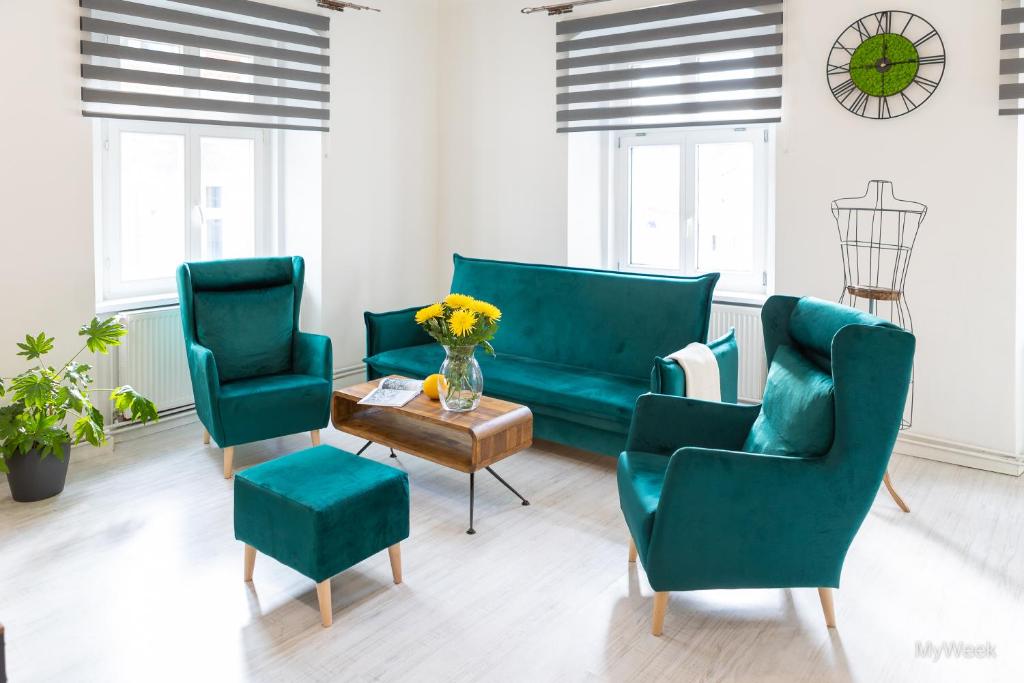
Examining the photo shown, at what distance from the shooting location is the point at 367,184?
17.7 ft

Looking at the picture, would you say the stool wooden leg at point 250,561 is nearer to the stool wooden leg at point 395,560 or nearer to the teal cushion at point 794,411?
the stool wooden leg at point 395,560

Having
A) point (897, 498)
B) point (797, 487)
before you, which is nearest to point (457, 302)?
point (797, 487)

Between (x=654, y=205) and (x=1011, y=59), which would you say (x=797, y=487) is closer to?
(x=1011, y=59)

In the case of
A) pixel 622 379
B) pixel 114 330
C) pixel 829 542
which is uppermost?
pixel 114 330

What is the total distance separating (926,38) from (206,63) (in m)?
3.69

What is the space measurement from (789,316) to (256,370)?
272 cm

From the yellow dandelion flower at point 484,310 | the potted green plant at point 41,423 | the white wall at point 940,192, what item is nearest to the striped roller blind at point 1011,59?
the white wall at point 940,192

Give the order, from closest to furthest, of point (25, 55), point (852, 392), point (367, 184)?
point (852, 392)
point (25, 55)
point (367, 184)

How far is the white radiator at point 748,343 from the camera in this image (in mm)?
4641

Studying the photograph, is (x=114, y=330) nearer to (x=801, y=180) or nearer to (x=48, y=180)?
(x=48, y=180)

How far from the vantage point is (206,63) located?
14.3ft

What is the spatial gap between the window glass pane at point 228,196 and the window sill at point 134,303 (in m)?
0.39

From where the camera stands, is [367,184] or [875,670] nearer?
[875,670]

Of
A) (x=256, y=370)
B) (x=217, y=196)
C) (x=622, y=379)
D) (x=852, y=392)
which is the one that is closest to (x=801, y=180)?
(x=622, y=379)
